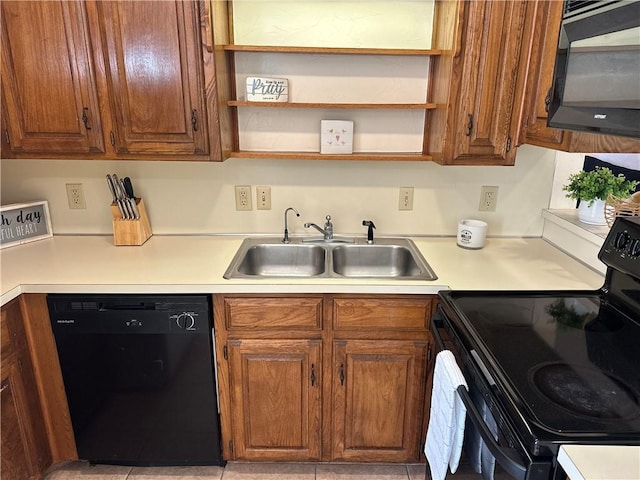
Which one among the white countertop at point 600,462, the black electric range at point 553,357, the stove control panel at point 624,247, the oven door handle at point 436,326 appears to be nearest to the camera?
the white countertop at point 600,462

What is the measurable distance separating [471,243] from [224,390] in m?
1.25

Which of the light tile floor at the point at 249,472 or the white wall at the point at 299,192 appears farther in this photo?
the white wall at the point at 299,192

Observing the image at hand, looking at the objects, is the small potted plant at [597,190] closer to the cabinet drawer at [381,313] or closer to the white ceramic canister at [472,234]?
the white ceramic canister at [472,234]

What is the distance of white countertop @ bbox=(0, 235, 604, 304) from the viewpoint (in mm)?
1569

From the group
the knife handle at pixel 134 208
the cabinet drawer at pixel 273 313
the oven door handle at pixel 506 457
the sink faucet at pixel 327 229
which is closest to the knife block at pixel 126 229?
the knife handle at pixel 134 208

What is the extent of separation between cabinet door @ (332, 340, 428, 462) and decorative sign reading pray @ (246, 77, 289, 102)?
1.09 m

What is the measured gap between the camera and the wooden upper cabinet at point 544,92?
140 centimetres

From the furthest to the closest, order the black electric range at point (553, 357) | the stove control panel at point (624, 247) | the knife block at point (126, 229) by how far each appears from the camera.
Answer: the knife block at point (126, 229) → the stove control panel at point (624, 247) → the black electric range at point (553, 357)

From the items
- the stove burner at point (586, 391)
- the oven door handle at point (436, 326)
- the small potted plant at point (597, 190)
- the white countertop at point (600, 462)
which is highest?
the small potted plant at point (597, 190)

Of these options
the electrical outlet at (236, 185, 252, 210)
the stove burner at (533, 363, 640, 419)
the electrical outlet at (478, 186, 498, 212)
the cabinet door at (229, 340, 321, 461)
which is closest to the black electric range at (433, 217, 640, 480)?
the stove burner at (533, 363, 640, 419)

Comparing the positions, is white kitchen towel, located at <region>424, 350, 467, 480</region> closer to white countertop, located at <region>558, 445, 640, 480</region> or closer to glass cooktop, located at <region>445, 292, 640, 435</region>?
glass cooktop, located at <region>445, 292, 640, 435</region>

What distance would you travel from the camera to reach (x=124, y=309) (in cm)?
159

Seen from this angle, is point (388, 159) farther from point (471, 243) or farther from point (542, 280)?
point (542, 280)

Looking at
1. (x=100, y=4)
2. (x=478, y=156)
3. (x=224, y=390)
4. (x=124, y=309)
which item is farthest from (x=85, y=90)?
(x=478, y=156)
